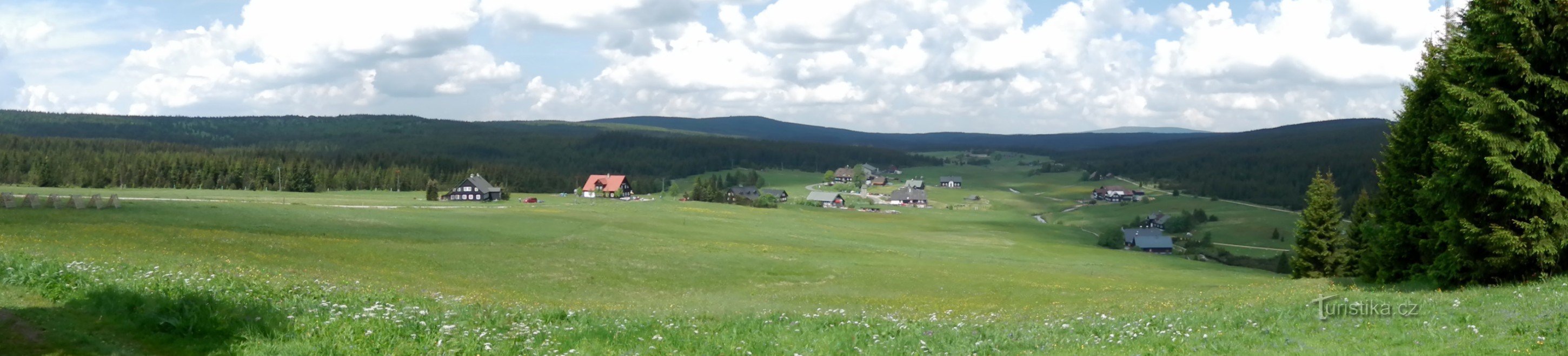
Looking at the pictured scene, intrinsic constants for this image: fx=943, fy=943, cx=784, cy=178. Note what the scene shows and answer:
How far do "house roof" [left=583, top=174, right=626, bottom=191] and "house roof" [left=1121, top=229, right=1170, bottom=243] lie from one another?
3167 inches

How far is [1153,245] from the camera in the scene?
103438 millimetres

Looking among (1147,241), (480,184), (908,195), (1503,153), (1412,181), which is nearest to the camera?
(1503,153)

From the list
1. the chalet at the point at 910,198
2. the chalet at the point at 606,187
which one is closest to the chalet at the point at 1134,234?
the chalet at the point at 910,198

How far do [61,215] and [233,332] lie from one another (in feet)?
110

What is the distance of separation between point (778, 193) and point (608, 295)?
5770 inches

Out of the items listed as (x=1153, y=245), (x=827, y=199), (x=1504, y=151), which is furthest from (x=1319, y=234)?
(x=827, y=199)

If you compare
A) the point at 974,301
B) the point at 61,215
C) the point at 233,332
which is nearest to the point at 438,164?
the point at 61,215

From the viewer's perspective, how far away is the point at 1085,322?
19.6m

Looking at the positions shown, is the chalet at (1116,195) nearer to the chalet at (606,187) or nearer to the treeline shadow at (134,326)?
the chalet at (606,187)

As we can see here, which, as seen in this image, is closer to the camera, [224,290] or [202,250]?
[224,290]

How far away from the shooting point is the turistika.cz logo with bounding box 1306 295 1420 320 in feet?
56.0

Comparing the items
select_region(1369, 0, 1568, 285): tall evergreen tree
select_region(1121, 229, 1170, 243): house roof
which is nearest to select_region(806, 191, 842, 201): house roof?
select_region(1121, 229, 1170, 243): house roof

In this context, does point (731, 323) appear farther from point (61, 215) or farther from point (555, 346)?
point (61, 215)

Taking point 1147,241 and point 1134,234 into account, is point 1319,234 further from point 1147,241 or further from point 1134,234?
point 1134,234
